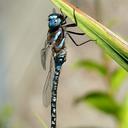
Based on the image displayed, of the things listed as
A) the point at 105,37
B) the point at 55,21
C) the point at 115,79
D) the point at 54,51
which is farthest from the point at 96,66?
the point at 105,37

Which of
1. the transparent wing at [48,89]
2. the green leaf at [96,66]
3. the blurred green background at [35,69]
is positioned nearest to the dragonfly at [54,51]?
the transparent wing at [48,89]

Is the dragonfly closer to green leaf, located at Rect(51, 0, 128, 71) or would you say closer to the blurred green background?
green leaf, located at Rect(51, 0, 128, 71)

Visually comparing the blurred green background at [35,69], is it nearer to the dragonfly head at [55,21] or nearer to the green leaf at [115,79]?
the green leaf at [115,79]

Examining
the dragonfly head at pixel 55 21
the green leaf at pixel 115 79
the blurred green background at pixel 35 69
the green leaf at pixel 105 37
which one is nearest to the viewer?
the green leaf at pixel 105 37

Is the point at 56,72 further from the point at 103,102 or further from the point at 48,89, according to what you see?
the point at 103,102

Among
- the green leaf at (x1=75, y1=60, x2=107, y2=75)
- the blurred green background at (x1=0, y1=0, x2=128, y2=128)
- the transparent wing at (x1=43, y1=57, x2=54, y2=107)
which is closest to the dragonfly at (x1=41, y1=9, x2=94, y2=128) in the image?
the transparent wing at (x1=43, y1=57, x2=54, y2=107)

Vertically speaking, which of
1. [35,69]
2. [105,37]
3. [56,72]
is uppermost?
[35,69]

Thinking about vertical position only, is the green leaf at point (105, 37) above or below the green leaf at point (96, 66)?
below
